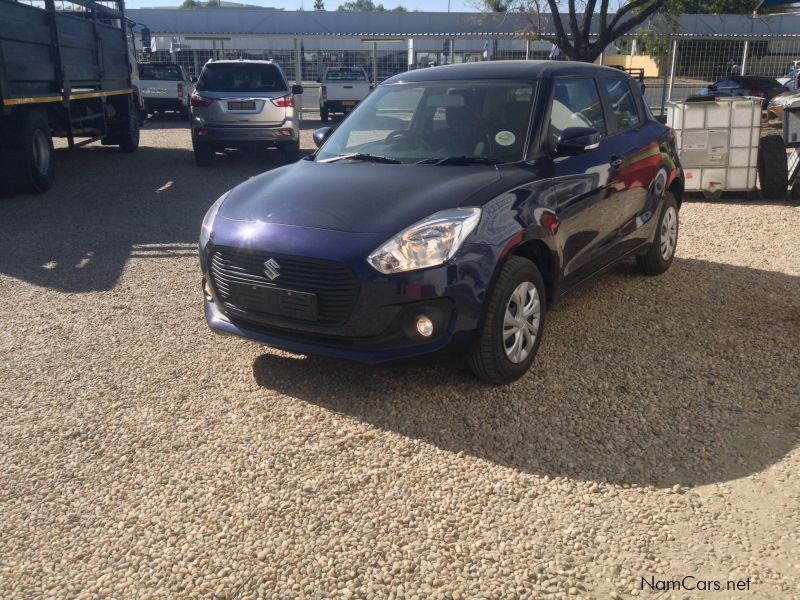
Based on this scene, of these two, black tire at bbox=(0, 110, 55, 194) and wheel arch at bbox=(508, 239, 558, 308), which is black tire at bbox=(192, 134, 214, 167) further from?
wheel arch at bbox=(508, 239, 558, 308)

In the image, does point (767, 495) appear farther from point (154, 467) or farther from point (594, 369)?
point (154, 467)

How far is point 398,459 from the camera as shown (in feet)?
11.3

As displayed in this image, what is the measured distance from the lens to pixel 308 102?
31203 mm

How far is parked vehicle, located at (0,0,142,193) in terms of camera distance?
9.25m

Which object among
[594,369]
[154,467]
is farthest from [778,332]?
[154,467]

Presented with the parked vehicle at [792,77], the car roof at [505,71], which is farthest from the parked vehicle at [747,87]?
the car roof at [505,71]

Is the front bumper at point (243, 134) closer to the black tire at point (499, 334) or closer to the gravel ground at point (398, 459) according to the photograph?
the gravel ground at point (398, 459)

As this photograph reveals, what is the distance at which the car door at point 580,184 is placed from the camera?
449 cm

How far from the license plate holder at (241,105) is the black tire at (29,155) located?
10.2ft

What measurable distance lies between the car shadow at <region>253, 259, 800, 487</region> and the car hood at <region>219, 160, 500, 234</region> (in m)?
0.76

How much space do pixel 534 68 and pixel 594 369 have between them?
203cm

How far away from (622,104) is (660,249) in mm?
1246

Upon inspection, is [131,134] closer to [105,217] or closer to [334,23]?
[105,217]

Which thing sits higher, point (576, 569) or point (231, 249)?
point (231, 249)
